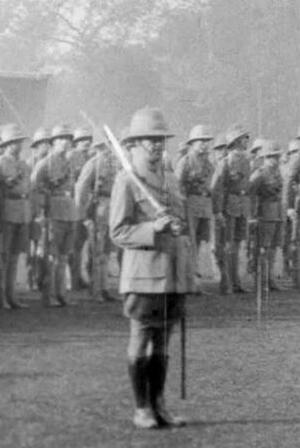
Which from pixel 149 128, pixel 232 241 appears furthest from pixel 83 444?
pixel 232 241

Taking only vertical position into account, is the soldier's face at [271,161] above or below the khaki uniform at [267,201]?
above

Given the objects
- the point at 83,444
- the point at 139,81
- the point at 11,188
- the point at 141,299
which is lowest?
the point at 83,444

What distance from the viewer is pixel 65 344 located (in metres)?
10.8

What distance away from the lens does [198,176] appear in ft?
48.2

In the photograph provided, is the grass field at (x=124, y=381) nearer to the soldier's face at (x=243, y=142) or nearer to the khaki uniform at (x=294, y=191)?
the soldier's face at (x=243, y=142)

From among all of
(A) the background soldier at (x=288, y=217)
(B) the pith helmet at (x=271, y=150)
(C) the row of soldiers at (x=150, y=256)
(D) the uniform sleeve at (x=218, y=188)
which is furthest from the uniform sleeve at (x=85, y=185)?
(C) the row of soldiers at (x=150, y=256)

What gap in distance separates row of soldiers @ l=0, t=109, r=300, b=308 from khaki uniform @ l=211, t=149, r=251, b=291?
12 mm

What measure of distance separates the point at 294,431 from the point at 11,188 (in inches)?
247

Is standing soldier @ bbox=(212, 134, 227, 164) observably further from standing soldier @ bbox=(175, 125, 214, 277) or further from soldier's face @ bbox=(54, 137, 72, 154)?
soldier's face @ bbox=(54, 137, 72, 154)

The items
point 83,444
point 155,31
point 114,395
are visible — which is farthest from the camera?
point 155,31

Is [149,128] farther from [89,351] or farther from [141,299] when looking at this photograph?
[89,351]

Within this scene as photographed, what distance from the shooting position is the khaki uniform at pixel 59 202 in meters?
13.5

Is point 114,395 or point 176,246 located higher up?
point 176,246

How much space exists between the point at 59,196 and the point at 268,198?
10.2 feet
